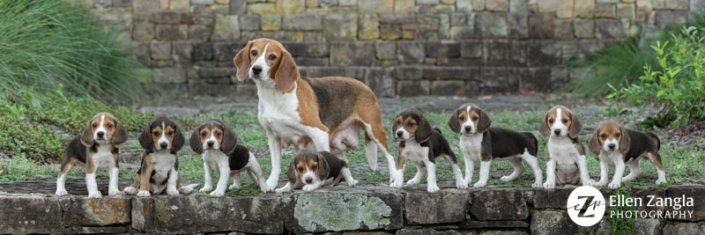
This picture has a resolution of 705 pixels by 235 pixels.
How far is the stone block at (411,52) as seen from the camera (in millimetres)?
17406

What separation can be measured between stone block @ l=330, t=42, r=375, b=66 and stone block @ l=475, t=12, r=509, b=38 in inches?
57.1

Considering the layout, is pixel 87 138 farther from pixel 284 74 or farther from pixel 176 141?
pixel 284 74

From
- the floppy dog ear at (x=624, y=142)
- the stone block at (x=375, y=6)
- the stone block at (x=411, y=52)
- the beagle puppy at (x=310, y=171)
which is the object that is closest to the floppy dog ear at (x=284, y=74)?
the beagle puppy at (x=310, y=171)

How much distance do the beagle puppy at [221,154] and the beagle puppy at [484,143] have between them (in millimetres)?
1163

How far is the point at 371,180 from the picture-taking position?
8250mm

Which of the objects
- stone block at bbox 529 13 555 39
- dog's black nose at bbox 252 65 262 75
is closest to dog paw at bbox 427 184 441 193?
dog's black nose at bbox 252 65 262 75

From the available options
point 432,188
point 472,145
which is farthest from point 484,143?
point 432,188

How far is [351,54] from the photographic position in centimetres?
→ 1736

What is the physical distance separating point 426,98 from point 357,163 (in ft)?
24.1

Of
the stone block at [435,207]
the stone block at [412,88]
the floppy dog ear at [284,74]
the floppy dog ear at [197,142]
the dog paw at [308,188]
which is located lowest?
the stone block at [412,88]

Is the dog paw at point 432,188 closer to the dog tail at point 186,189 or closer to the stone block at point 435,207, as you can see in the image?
the stone block at point 435,207

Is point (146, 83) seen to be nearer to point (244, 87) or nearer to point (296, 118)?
point (244, 87)

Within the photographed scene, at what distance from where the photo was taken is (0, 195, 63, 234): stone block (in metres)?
7.32

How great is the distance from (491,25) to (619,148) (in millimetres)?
10095
